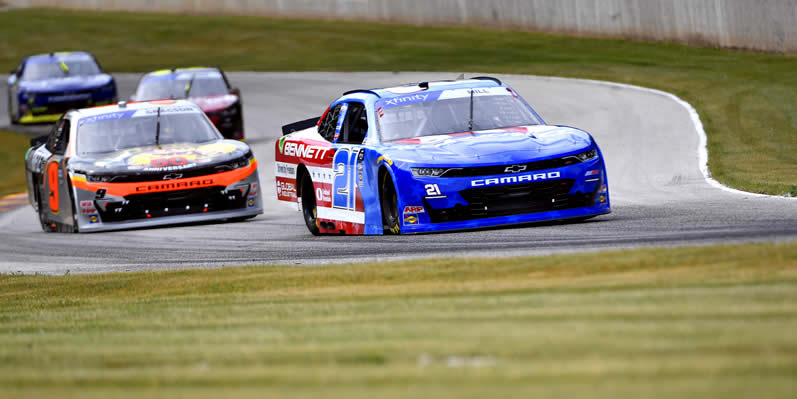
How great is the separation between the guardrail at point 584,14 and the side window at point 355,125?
1686 cm

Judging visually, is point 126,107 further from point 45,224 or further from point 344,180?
point 344,180

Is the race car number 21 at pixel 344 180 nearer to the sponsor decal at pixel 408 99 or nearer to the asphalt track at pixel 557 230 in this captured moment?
the asphalt track at pixel 557 230

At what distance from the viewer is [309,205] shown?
13.3 meters

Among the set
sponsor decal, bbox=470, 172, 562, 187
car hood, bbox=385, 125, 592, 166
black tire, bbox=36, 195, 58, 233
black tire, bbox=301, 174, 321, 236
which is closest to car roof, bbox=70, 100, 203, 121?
black tire, bbox=36, 195, 58, 233

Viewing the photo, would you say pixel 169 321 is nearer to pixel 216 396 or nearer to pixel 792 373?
pixel 216 396

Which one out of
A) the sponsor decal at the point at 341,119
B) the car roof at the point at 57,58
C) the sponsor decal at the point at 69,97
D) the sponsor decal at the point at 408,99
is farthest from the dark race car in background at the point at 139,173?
the car roof at the point at 57,58

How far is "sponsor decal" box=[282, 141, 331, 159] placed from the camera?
1273 centimetres

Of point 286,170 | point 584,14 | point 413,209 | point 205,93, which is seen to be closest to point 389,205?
point 413,209

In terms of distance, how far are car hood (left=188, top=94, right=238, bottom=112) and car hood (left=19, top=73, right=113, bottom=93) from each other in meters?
5.78

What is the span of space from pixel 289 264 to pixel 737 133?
10.7 m

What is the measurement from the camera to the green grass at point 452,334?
15.2ft

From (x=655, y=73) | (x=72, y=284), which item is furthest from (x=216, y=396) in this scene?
(x=655, y=73)

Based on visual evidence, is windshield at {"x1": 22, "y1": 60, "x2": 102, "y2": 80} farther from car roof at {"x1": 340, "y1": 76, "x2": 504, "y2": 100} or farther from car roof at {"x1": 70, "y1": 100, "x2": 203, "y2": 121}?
car roof at {"x1": 340, "y1": 76, "x2": 504, "y2": 100}

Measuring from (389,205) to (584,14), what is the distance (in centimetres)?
2657
